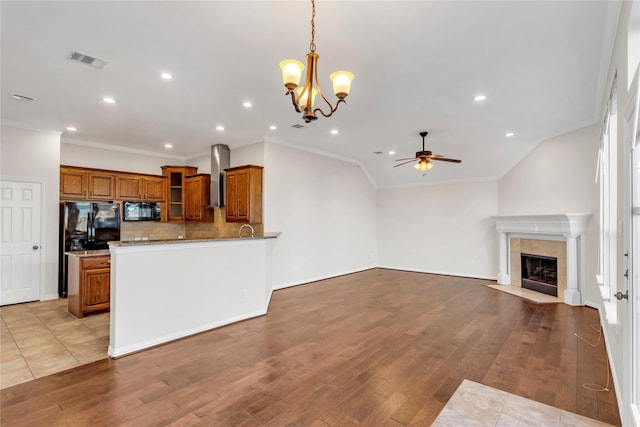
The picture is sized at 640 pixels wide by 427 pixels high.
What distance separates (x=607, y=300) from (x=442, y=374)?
2.12 m

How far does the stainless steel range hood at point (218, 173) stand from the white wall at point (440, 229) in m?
4.70

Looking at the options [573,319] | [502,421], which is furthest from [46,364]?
[573,319]

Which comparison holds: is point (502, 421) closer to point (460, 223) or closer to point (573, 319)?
point (573, 319)

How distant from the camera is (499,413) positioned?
2.33 meters

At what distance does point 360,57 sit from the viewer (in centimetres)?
313

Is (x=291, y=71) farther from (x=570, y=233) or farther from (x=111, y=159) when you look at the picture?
(x=111, y=159)

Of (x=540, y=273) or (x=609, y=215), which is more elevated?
(x=609, y=215)

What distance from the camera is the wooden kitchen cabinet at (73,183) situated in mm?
6062

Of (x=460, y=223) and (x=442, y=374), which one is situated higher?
(x=460, y=223)

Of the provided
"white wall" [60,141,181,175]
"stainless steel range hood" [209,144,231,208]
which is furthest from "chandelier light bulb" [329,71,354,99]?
"white wall" [60,141,181,175]

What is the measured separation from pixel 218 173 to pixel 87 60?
3.55 metres

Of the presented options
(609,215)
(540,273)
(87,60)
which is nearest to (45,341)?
(87,60)

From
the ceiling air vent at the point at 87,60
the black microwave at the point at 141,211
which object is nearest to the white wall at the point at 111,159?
the black microwave at the point at 141,211

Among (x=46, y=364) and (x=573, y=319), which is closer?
(x=46, y=364)
